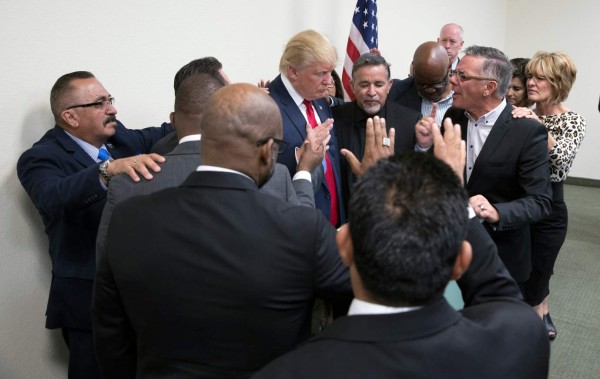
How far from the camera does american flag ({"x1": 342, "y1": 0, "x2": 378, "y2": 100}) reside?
4.21m

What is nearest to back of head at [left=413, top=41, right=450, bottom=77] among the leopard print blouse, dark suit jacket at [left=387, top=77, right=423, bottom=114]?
dark suit jacket at [left=387, top=77, right=423, bottom=114]

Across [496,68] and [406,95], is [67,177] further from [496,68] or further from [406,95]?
[406,95]

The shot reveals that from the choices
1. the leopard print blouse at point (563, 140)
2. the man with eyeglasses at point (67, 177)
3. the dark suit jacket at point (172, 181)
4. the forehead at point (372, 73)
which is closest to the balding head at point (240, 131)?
the dark suit jacket at point (172, 181)

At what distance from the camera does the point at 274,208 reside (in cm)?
118

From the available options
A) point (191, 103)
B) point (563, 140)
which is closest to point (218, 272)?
point (191, 103)

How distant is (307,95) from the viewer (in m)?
2.52

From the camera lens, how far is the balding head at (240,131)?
4.17ft

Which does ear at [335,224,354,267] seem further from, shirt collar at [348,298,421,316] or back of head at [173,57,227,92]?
back of head at [173,57,227,92]

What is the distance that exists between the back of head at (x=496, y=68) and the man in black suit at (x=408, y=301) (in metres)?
1.56

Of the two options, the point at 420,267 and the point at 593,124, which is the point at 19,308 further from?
the point at 593,124

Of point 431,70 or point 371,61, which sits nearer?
point 371,61

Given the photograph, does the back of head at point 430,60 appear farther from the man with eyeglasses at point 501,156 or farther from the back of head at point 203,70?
the back of head at point 203,70

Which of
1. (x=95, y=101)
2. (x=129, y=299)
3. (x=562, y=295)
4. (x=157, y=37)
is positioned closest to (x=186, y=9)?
(x=157, y=37)

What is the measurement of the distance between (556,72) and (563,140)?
0.41 metres
